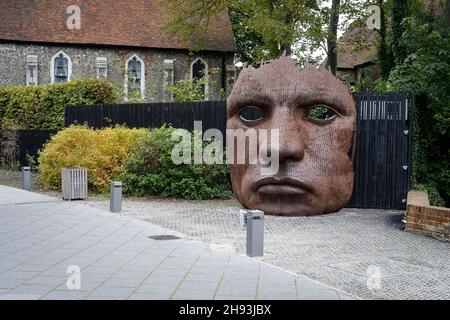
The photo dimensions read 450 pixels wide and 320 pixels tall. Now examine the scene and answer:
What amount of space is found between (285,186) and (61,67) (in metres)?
30.2

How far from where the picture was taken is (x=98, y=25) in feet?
129

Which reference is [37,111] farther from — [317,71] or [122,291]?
[122,291]

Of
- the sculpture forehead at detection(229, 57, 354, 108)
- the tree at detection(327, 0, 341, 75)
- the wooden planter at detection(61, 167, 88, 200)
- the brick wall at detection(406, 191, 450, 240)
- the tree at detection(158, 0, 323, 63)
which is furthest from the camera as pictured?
the tree at detection(327, 0, 341, 75)

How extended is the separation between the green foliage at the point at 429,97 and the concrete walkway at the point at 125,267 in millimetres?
7140

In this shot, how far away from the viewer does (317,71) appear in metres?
12.8

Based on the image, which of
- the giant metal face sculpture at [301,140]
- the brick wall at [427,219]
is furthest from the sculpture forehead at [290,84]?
the brick wall at [427,219]

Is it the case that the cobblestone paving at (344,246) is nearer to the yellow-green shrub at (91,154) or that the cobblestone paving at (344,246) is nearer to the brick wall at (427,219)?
the brick wall at (427,219)

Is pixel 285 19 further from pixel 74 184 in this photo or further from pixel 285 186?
pixel 285 186

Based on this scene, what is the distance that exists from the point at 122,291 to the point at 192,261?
1.77 m

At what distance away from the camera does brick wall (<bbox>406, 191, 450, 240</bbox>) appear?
1027cm

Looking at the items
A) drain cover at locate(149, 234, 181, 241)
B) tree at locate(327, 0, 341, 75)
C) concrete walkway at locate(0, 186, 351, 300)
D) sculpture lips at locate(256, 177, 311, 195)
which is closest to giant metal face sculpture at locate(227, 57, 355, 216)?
sculpture lips at locate(256, 177, 311, 195)

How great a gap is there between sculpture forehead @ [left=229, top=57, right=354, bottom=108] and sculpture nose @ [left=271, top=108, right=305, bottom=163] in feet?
1.37

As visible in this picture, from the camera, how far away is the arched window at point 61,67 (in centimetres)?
3881

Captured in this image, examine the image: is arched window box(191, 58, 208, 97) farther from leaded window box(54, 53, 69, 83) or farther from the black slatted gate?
the black slatted gate
